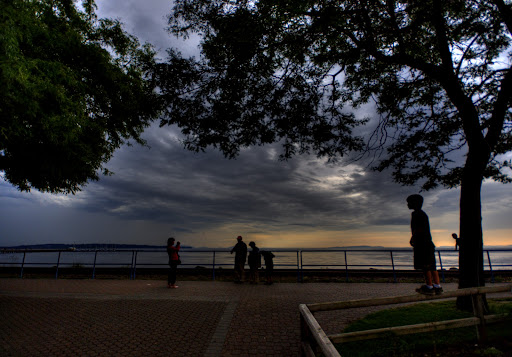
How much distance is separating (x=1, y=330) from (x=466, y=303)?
31.2 ft

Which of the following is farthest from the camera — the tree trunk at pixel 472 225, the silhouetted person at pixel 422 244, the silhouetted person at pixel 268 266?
A: the silhouetted person at pixel 268 266

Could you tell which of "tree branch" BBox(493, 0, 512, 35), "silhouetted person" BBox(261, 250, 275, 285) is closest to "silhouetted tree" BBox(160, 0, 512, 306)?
"tree branch" BBox(493, 0, 512, 35)

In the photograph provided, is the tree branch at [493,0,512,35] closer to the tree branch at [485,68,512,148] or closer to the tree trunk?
the tree branch at [485,68,512,148]

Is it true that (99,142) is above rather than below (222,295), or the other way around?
above

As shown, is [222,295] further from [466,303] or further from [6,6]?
[6,6]

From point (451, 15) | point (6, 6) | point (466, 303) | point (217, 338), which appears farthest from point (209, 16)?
point (466, 303)

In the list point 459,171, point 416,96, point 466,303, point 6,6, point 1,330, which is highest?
point 6,6

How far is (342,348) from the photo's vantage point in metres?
4.34

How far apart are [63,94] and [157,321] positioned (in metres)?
7.60

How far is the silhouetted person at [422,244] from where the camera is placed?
4223mm

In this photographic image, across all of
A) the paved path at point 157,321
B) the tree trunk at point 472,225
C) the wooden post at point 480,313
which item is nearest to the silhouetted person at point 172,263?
the paved path at point 157,321

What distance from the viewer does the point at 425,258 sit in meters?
4.25

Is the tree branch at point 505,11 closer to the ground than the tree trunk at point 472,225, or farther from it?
farther from it

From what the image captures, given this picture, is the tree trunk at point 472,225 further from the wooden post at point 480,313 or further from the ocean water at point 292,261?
the wooden post at point 480,313
